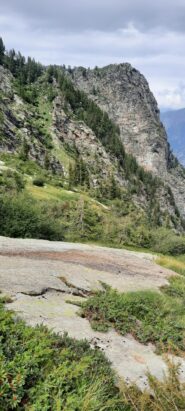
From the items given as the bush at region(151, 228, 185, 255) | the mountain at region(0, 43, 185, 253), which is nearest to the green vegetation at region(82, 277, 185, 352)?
the mountain at region(0, 43, 185, 253)

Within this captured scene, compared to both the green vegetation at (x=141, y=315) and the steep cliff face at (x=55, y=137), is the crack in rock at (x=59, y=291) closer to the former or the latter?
the green vegetation at (x=141, y=315)

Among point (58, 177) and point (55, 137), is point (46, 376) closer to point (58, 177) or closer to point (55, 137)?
point (58, 177)

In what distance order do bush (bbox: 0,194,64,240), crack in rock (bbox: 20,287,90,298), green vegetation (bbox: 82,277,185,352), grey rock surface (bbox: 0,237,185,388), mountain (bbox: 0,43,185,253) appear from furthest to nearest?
1. mountain (bbox: 0,43,185,253)
2. bush (bbox: 0,194,64,240)
3. crack in rock (bbox: 20,287,90,298)
4. green vegetation (bbox: 82,277,185,352)
5. grey rock surface (bbox: 0,237,185,388)

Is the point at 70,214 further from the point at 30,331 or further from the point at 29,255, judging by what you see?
the point at 30,331

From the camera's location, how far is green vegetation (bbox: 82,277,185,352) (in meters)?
12.0

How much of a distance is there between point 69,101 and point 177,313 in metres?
189

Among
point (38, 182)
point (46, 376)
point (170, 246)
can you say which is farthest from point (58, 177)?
point (46, 376)

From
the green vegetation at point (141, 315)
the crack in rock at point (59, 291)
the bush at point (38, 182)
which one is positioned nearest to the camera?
the green vegetation at point (141, 315)

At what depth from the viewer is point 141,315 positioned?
44.6 feet

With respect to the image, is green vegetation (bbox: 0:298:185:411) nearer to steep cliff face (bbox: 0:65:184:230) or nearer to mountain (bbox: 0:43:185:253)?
mountain (bbox: 0:43:185:253)

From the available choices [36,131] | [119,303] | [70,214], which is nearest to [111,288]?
[119,303]

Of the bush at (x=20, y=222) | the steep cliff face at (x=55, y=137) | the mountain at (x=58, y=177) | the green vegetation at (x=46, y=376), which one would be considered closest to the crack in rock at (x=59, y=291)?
the green vegetation at (x=46, y=376)

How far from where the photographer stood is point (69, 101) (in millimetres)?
195125

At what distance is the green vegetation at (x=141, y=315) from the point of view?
39.4 ft
